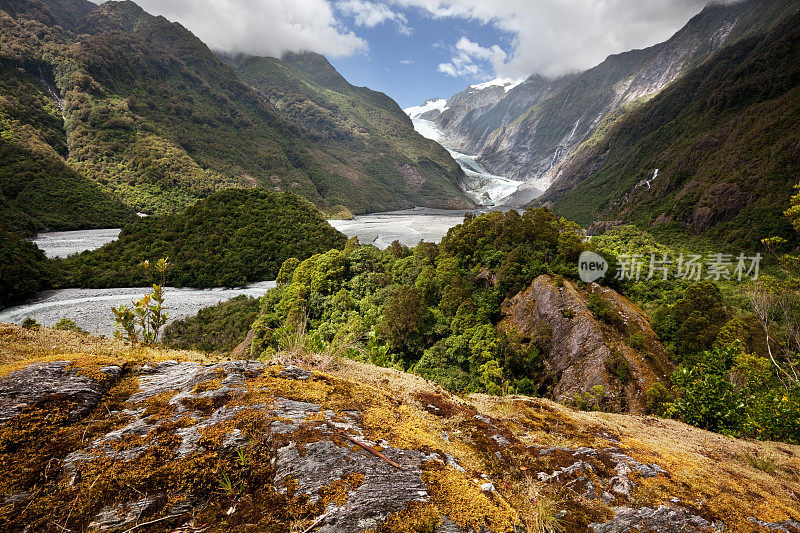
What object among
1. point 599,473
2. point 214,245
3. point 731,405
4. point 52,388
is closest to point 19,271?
point 214,245

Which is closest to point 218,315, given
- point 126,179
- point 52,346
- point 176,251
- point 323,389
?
point 176,251

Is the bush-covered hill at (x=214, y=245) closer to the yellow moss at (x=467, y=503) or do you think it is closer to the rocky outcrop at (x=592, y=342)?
the rocky outcrop at (x=592, y=342)

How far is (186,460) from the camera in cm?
307

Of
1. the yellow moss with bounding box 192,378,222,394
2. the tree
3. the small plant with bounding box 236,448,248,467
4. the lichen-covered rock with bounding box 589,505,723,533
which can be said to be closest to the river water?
the tree

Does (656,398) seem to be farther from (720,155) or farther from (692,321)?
(720,155)

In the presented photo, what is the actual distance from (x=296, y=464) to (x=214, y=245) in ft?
187

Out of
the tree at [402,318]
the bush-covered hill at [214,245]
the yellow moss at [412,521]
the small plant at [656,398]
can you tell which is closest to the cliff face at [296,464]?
the yellow moss at [412,521]

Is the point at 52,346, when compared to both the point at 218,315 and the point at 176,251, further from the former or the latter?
the point at 176,251

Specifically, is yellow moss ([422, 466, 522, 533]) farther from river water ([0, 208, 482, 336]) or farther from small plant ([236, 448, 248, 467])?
river water ([0, 208, 482, 336])

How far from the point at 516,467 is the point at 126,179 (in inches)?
5013

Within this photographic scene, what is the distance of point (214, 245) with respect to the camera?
52.1 metres

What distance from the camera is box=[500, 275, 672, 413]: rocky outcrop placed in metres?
12.9

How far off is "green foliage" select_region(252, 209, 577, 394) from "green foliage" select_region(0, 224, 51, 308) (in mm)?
33984

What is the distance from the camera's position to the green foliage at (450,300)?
16.0m
